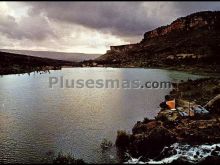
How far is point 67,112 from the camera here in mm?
45906

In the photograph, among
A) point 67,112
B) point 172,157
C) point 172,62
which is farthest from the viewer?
point 172,62

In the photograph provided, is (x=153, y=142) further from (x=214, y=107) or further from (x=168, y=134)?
(x=214, y=107)

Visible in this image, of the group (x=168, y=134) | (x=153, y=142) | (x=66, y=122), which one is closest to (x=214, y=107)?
(x=168, y=134)

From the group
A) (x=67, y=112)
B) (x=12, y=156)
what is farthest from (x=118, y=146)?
(x=67, y=112)

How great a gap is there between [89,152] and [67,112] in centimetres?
1825

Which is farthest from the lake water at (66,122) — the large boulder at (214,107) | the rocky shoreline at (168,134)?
the large boulder at (214,107)

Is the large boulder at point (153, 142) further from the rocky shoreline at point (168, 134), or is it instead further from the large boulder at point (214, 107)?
the large boulder at point (214, 107)

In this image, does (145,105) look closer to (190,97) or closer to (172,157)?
(190,97)

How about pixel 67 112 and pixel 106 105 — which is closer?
pixel 67 112

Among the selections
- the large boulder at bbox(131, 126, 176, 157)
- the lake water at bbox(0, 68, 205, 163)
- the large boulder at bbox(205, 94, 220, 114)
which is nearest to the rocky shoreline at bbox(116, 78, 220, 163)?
the large boulder at bbox(131, 126, 176, 157)

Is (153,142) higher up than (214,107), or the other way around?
(214,107)

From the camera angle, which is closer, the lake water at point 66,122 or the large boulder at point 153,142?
the large boulder at point 153,142

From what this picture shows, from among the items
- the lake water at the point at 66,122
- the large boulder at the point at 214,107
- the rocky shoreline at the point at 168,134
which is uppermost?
the large boulder at the point at 214,107

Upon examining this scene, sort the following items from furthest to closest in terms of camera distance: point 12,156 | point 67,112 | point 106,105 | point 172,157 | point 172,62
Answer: point 172,62, point 106,105, point 67,112, point 12,156, point 172,157
